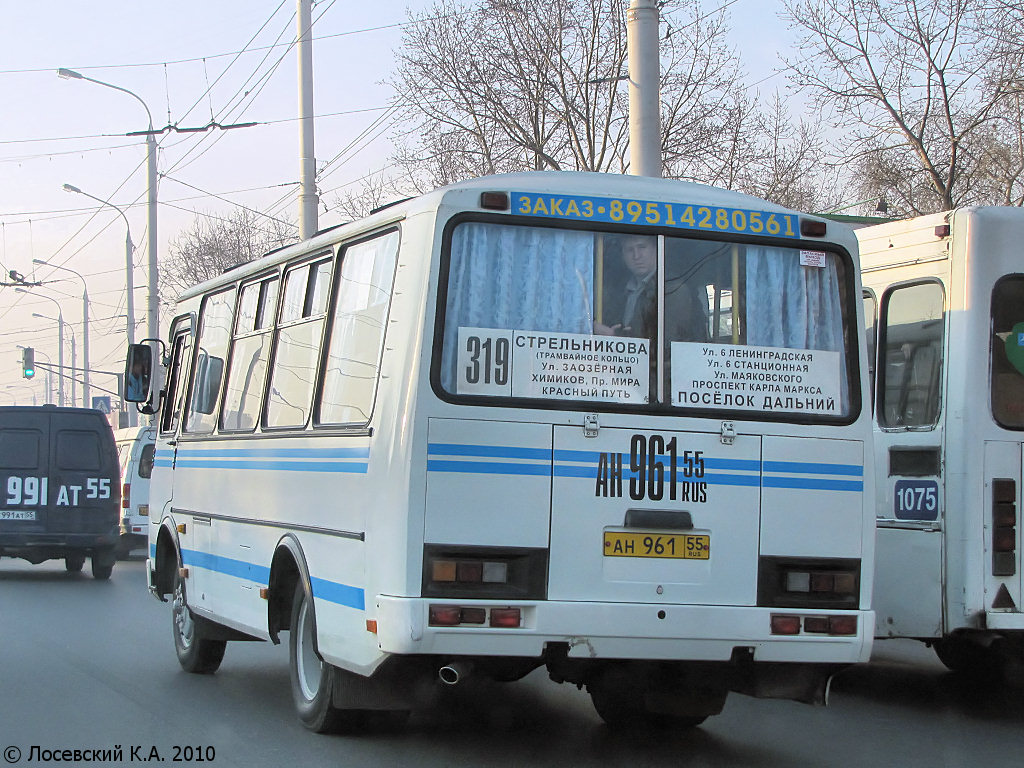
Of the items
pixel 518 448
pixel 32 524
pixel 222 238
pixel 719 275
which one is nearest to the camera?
pixel 518 448

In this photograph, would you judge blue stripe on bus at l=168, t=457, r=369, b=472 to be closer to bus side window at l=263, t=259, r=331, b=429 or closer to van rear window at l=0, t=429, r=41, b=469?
bus side window at l=263, t=259, r=331, b=429

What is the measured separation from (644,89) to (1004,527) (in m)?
6.77

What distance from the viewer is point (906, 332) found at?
28.6ft

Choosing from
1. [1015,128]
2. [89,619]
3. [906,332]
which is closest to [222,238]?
[1015,128]

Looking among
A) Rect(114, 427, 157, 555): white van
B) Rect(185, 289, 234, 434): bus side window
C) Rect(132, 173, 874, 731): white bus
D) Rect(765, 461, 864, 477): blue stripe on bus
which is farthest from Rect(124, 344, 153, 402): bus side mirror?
Rect(114, 427, 157, 555): white van

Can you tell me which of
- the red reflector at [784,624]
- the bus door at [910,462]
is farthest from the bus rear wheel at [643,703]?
the bus door at [910,462]

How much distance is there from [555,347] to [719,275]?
0.92 meters

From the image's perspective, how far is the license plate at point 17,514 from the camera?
19.5 m

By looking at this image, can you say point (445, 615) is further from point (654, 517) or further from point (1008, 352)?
point (1008, 352)

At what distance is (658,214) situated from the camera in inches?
268

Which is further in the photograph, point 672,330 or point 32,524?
point 32,524

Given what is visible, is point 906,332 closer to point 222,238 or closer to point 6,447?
point 6,447

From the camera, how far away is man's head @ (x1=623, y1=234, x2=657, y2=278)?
22.2ft

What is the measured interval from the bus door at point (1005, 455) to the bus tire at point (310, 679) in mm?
3538
